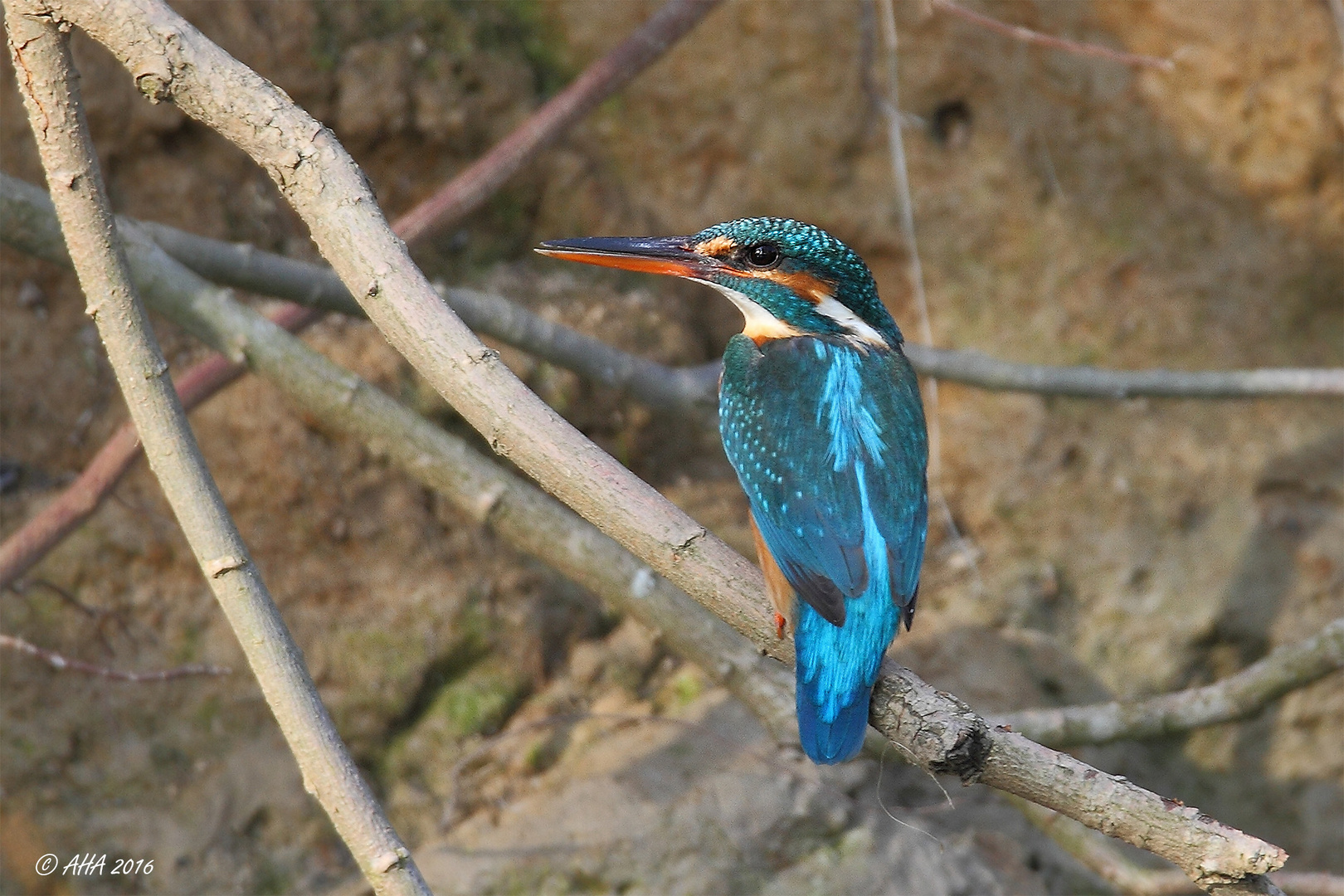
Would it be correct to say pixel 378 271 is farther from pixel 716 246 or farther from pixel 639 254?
pixel 716 246

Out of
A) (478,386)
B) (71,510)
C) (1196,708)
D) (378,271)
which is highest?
(378,271)

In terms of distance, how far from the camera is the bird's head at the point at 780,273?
7.54ft

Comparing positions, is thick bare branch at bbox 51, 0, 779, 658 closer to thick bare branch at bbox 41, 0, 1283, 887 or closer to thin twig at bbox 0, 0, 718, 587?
thick bare branch at bbox 41, 0, 1283, 887

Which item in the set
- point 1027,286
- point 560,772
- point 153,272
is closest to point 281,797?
point 560,772

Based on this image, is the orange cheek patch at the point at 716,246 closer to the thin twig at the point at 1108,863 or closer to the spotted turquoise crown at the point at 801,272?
the spotted turquoise crown at the point at 801,272

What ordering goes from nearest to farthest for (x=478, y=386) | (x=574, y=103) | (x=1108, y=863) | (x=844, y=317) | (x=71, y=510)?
1. (x=478, y=386)
2. (x=844, y=317)
3. (x=71, y=510)
4. (x=1108, y=863)
5. (x=574, y=103)

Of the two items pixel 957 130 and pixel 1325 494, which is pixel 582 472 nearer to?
pixel 957 130

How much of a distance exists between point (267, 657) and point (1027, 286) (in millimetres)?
2874

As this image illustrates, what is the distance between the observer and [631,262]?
2.21 meters

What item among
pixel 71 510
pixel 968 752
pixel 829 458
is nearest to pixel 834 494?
pixel 829 458

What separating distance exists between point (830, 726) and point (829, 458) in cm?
48

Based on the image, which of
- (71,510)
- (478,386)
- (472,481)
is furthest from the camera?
(472,481)

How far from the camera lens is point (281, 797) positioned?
2979 mm

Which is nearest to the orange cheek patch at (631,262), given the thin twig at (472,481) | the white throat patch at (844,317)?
the white throat patch at (844,317)
